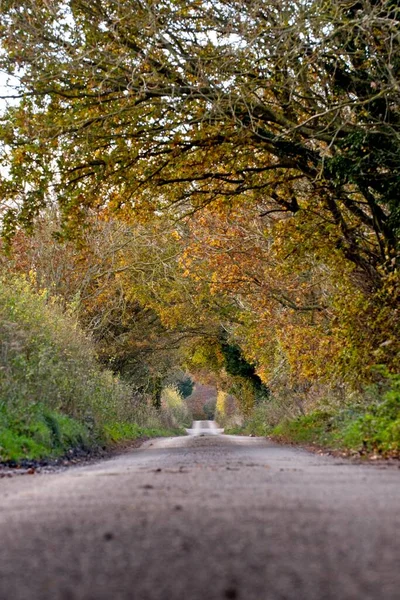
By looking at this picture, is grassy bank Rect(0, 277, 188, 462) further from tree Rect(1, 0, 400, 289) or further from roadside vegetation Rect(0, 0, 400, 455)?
tree Rect(1, 0, 400, 289)

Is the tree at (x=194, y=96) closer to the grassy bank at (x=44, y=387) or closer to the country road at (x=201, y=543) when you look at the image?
the grassy bank at (x=44, y=387)

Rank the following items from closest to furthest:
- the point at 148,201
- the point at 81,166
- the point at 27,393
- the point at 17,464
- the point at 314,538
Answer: the point at 314,538
the point at 17,464
the point at 27,393
the point at 81,166
the point at 148,201

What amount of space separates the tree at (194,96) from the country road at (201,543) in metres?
10.4

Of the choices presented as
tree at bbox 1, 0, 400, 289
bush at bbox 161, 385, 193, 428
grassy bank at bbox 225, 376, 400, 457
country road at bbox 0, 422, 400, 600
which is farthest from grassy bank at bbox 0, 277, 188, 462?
bush at bbox 161, 385, 193, 428

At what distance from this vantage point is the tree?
15.9 meters

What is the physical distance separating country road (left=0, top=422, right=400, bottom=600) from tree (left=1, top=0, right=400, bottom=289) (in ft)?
34.2

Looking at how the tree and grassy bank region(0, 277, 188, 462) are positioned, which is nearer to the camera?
grassy bank region(0, 277, 188, 462)

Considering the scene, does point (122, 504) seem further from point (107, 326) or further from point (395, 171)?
point (107, 326)

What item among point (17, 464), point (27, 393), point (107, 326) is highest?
point (107, 326)

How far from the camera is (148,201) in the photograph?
69.0 feet

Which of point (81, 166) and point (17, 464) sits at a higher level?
point (81, 166)

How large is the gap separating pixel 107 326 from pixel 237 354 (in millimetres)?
9737

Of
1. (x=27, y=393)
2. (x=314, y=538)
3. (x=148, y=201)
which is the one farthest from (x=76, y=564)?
(x=148, y=201)

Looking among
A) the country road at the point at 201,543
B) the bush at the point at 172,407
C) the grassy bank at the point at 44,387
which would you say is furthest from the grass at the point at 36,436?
the bush at the point at 172,407
